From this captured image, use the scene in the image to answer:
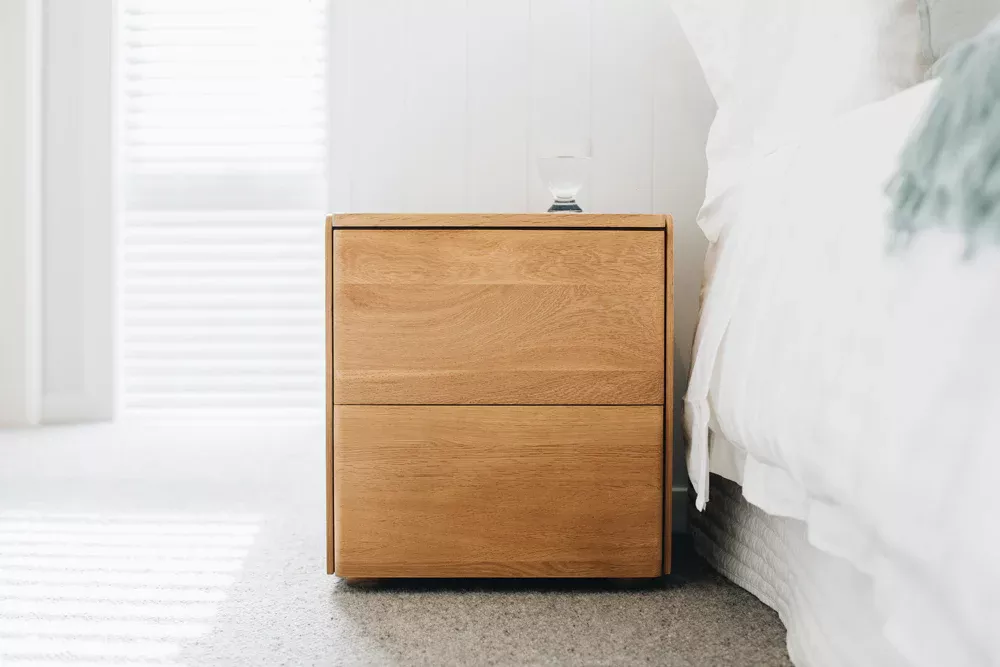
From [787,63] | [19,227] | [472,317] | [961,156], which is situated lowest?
[472,317]

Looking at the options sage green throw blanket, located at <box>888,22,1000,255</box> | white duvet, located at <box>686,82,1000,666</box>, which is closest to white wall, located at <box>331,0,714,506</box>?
white duvet, located at <box>686,82,1000,666</box>

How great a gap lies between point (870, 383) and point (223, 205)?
181cm

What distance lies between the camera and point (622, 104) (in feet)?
→ 4.93

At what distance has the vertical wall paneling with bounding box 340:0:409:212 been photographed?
149 centimetres

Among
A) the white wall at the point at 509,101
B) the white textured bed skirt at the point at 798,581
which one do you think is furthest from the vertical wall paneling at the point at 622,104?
the white textured bed skirt at the point at 798,581

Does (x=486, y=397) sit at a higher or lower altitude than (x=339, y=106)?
lower

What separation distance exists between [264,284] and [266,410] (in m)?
0.35

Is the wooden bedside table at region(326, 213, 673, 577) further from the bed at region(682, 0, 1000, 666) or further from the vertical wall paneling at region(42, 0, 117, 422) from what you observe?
the vertical wall paneling at region(42, 0, 117, 422)

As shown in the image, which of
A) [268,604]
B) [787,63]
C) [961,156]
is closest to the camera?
[961,156]

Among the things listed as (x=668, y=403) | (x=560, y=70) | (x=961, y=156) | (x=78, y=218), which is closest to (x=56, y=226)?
(x=78, y=218)

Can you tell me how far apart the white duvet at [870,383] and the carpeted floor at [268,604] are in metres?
0.20

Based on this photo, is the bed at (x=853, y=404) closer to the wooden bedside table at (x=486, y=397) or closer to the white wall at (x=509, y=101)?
the wooden bedside table at (x=486, y=397)

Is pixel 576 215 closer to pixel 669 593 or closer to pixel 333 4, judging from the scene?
pixel 669 593

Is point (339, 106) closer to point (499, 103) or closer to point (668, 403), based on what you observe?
point (499, 103)
